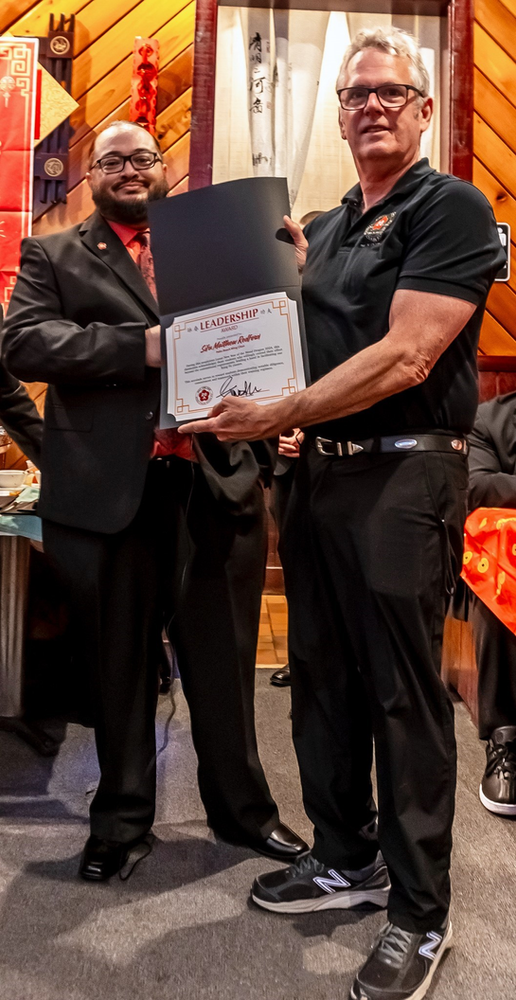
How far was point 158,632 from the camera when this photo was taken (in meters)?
1.80

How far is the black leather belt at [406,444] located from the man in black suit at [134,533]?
0.38 m

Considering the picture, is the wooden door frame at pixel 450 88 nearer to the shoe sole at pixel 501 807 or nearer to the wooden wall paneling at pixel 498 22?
the wooden wall paneling at pixel 498 22

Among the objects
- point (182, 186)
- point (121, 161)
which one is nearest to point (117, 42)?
point (182, 186)

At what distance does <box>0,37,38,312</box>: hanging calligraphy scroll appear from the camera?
3430 mm

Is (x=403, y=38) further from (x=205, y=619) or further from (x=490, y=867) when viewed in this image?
(x=490, y=867)

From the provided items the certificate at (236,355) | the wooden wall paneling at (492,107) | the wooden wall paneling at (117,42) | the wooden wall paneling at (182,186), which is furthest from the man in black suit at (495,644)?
the wooden wall paneling at (117,42)

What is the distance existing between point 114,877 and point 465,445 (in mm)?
1139

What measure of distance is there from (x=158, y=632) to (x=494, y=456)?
1529mm

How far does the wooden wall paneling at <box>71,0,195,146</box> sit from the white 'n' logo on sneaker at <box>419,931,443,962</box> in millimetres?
3381

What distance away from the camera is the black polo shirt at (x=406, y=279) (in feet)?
4.21

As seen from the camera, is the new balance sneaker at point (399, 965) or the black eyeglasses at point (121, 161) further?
A: the black eyeglasses at point (121, 161)

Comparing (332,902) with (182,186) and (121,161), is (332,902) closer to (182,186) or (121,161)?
(121,161)

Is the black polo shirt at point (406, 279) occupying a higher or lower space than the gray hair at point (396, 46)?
lower

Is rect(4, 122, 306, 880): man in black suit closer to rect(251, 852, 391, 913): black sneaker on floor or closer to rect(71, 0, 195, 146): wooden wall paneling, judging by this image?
rect(251, 852, 391, 913): black sneaker on floor
